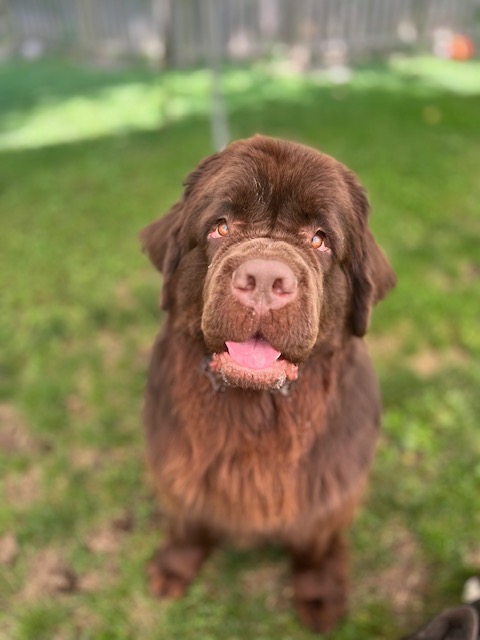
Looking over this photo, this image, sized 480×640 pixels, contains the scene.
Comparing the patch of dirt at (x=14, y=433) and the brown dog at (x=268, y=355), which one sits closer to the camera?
the brown dog at (x=268, y=355)

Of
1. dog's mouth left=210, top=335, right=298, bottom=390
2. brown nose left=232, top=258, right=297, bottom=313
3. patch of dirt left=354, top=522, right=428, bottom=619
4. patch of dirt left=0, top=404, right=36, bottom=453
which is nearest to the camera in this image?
brown nose left=232, top=258, right=297, bottom=313

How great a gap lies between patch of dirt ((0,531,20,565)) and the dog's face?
1.65 m

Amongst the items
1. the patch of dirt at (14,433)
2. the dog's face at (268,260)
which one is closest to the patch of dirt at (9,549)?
the patch of dirt at (14,433)

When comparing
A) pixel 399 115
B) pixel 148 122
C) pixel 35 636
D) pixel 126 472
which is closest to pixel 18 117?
pixel 148 122

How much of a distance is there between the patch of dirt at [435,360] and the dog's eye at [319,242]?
6.76 ft

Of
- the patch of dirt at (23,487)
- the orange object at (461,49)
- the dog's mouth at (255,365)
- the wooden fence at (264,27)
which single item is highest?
the wooden fence at (264,27)

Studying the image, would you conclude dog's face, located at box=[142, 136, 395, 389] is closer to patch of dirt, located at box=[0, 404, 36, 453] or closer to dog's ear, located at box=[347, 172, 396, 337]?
dog's ear, located at box=[347, 172, 396, 337]

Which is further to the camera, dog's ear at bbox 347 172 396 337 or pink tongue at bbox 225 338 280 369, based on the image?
dog's ear at bbox 347 172 396 337

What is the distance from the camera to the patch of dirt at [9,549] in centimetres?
255

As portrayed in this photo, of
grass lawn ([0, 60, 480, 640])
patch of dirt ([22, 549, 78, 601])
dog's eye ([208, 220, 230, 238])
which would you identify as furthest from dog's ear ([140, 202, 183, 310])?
patch of dirt ([22, 549, 78, 601])

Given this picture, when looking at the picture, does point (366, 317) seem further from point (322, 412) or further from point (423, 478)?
point (423, 478)

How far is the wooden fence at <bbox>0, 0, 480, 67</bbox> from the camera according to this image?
367 inches

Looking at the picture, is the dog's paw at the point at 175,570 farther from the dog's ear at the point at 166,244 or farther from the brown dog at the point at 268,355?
the dog's ear at the point at 166,244

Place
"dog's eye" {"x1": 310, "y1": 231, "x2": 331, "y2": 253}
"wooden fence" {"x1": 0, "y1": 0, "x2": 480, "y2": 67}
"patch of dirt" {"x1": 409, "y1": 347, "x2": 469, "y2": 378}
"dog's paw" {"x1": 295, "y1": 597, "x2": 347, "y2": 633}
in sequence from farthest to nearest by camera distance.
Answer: "wooden fence" {"x1": 0, "y1": 0, "x2": 480, "y2": 67} < "patch of dirt" {"x1": 409, "y1": 347, "x2": 469, "y2": 378} < "dog's paw" {"x1": 295, "y1": 597, "x2": 347, "y2": 633} < "dog's eye" {"x1": 310, "y1": 231, "x2": 331, "y2": 253}
